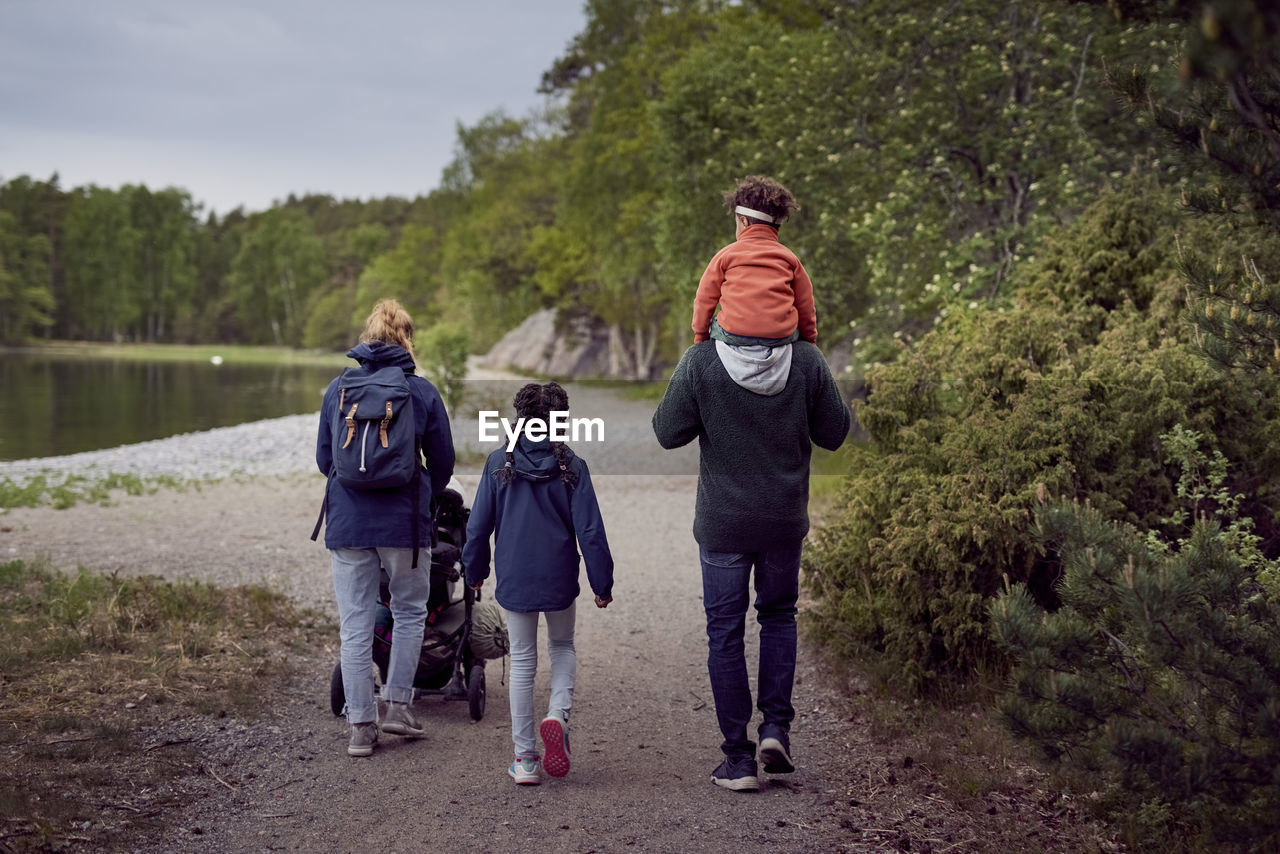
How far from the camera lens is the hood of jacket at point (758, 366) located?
4.18 m

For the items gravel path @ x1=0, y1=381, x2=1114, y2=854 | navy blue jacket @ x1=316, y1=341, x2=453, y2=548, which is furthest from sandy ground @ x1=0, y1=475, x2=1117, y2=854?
navy blue jacket @ x1=316, y1=341, x2=453, y2=548

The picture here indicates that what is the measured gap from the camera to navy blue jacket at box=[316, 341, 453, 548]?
4.91m

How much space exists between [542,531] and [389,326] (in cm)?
128

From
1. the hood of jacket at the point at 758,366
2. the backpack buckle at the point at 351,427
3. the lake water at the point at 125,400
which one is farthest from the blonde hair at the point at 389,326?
the lake water at the point at 125,400

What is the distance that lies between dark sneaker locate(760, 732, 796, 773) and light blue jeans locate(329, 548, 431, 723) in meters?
1.83

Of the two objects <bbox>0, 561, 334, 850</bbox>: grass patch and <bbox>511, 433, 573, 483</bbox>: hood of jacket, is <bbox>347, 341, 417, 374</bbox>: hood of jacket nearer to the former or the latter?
<bbox>511, 433, 573, 483</bbox>: hood of jacket

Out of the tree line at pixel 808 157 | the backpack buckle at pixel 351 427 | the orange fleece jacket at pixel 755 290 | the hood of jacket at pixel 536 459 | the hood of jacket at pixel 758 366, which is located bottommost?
the hood of jacket at pixel 536 459

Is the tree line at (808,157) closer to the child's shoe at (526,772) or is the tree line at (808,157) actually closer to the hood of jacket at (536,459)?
the hood of jacket at (536,459)

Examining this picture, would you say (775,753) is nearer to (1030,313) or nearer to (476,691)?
(476,691)

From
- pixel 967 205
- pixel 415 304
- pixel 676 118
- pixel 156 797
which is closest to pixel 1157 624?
pixel 156 797

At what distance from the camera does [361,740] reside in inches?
202

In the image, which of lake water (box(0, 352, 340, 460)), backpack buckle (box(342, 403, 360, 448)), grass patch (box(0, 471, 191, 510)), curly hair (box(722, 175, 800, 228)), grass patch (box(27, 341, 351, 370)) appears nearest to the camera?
curly hair (box(722, 175, 800, 228))

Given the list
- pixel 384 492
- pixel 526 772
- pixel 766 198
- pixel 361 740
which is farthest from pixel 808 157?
pixel 526 772

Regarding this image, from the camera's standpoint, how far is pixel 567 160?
4762 centimetres
